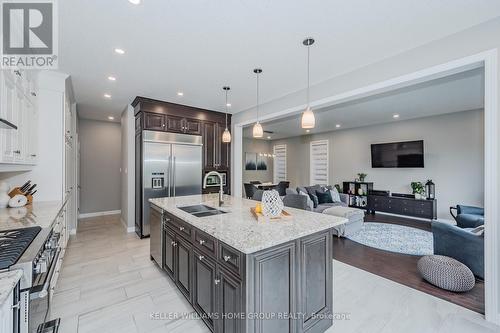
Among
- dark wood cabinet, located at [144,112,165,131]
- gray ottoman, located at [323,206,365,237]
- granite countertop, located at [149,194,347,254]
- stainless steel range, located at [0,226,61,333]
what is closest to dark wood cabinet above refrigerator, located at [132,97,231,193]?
dark wood cabinet, located at [144,112,165,131]

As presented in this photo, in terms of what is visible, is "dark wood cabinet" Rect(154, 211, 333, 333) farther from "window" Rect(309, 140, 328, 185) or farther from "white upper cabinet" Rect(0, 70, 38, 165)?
"window" Rect(309, 140, 328, 185)

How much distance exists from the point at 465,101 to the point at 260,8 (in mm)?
5095

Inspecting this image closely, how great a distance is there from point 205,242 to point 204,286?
0.38 m

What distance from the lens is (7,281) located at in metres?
0.99

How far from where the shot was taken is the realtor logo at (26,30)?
1.85 meters

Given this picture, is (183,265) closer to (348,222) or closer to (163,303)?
(163,303)

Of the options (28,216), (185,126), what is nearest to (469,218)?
(185,126)

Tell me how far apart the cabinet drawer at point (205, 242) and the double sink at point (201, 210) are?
12.9 inches

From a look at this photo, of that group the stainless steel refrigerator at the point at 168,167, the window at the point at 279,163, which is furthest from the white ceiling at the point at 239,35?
the window at the point at 279,163

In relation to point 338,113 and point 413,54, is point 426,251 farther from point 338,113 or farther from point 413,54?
point 338,113

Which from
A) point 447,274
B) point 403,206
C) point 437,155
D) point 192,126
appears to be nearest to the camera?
point 447,274

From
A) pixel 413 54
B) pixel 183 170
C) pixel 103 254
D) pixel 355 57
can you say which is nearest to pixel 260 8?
pixel 355 57

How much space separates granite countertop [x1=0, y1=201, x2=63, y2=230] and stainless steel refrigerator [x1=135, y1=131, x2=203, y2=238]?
1.76m

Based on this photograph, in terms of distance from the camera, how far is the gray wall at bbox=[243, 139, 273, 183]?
9643 millimetres
